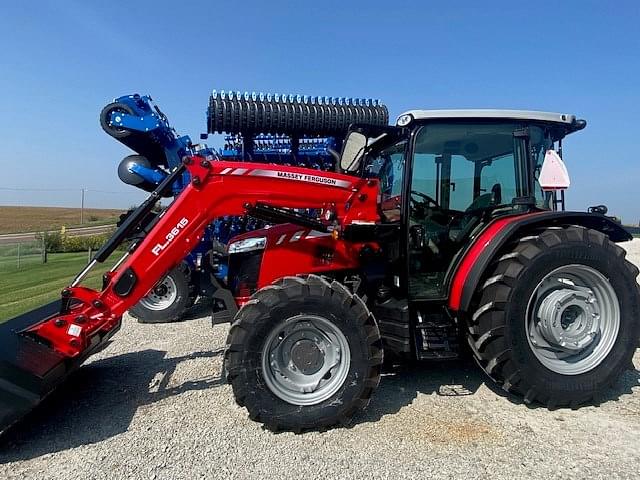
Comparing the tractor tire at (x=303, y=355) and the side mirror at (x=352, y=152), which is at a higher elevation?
the side mirror at (x=352, y=152)

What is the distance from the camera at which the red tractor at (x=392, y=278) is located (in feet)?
11.5

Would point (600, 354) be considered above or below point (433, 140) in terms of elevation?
below

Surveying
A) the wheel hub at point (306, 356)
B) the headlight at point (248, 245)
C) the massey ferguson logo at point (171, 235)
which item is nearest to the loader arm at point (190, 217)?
the massey ferguson logo at point (171, 235)

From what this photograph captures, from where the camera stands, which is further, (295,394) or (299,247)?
(299,247)

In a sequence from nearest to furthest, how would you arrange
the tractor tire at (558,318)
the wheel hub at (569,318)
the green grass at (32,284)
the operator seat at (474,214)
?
the tractor tire at (558,318) < the wheel hub at (569,318) < the operator seat at (474,214) < the green grass at (32,284)

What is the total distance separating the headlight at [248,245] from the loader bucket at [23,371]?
1.52m

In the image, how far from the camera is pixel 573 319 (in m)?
3.99

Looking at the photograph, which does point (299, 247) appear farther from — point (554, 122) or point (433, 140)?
point (554, 122)

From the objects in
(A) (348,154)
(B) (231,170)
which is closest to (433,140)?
(A) (348,154)

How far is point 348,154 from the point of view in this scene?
479cm

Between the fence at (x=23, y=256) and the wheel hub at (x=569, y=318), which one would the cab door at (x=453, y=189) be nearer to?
the wheel hub at (x=569, y=318)

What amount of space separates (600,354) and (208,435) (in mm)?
3271

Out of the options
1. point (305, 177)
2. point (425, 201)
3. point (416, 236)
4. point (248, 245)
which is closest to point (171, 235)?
point (248, 245)

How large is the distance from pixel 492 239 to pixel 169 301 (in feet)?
17.7
